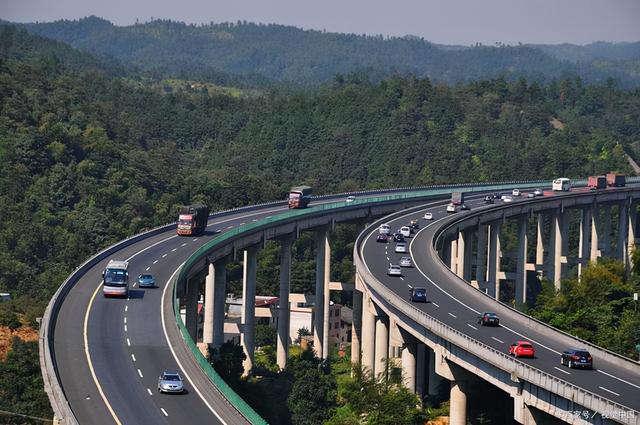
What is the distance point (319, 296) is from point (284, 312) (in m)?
9.66

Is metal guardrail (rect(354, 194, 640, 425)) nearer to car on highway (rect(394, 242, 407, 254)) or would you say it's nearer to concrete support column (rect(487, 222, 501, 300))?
car on highway (rect(394, 242, 407, 254))

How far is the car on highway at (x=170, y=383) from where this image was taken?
58.3 metres

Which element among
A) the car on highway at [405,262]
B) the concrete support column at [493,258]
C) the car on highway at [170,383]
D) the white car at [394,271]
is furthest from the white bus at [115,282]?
the concrete support column at [493,258]

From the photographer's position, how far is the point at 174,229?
368ft

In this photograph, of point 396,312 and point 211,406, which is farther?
point 396,312

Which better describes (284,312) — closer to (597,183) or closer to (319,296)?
(319,296)

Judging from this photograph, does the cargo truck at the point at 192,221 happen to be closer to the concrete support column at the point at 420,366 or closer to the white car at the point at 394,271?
the white car at the point at 394,271

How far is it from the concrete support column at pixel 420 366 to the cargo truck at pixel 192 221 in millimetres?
26342

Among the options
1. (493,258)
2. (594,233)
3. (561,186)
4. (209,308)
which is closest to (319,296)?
(493,258)

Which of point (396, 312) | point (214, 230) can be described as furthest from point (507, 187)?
point (396, 312)

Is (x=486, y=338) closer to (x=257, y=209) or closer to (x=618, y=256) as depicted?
(x=257, y=209)

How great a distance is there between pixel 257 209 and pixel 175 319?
201 ft

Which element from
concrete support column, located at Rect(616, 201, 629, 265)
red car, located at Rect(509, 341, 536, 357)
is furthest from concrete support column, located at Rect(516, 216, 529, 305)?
red car, located at Rect(509, 341, 536, 357)

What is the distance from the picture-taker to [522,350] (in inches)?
2571
